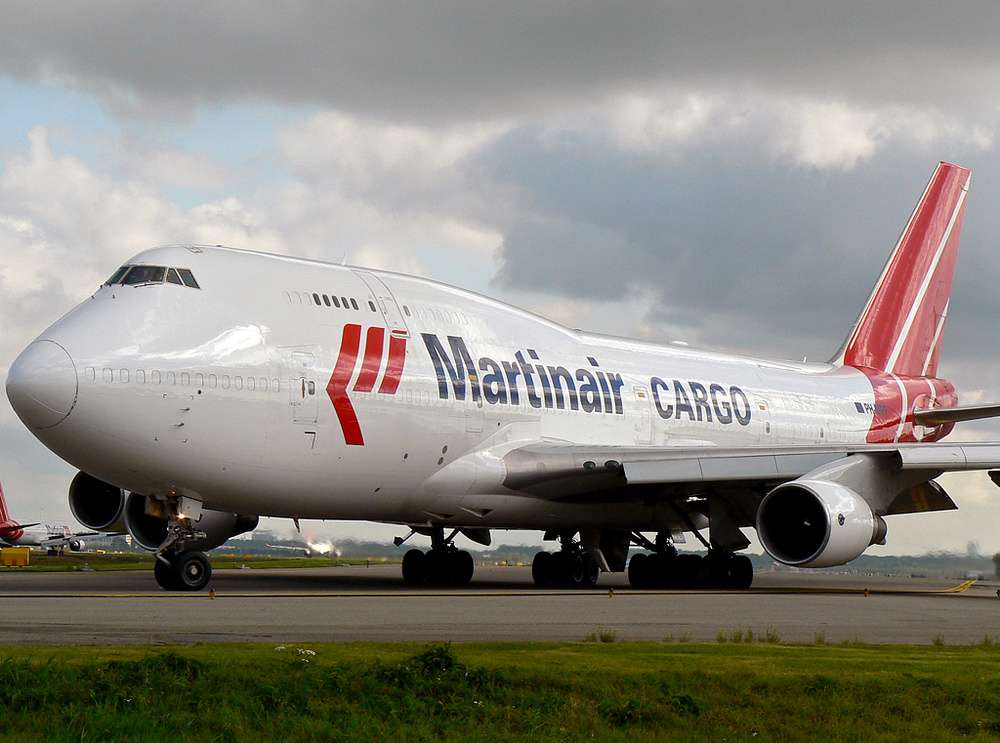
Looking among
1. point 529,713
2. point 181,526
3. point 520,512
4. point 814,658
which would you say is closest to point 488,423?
point 520,512

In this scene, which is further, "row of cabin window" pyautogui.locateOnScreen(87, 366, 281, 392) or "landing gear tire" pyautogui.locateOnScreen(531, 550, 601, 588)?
"landing gear tire" pyautogui.locateOnScreen(531, 550, 601, 588)

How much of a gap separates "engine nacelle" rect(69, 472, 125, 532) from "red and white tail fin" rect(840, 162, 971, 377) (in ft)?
60.7

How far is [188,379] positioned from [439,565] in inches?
310

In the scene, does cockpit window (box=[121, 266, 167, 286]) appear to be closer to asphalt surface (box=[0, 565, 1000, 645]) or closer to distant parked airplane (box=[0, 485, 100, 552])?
asphalt surface (box=[0, 565, 1000, 645])

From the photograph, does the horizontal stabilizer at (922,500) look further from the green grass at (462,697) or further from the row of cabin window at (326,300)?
the green grass at (462,697)

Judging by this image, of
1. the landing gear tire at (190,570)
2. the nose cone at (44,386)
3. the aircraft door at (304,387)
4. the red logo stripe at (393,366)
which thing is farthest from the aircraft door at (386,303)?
the nose cone at (44,386)

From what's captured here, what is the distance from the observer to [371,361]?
17.5 m

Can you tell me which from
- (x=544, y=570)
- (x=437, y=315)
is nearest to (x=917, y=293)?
(x=544, y=570)

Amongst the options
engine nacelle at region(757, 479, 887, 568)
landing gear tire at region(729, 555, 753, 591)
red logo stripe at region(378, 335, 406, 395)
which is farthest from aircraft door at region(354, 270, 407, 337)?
landing gear tire at region(729, 555, 753, 591)

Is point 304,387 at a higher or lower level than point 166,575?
higher

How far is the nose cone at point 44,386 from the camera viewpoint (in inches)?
560

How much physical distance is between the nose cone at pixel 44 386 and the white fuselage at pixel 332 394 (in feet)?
0.33

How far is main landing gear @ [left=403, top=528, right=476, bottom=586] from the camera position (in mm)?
21719

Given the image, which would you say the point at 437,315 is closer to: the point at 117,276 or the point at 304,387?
the point at 304,387
